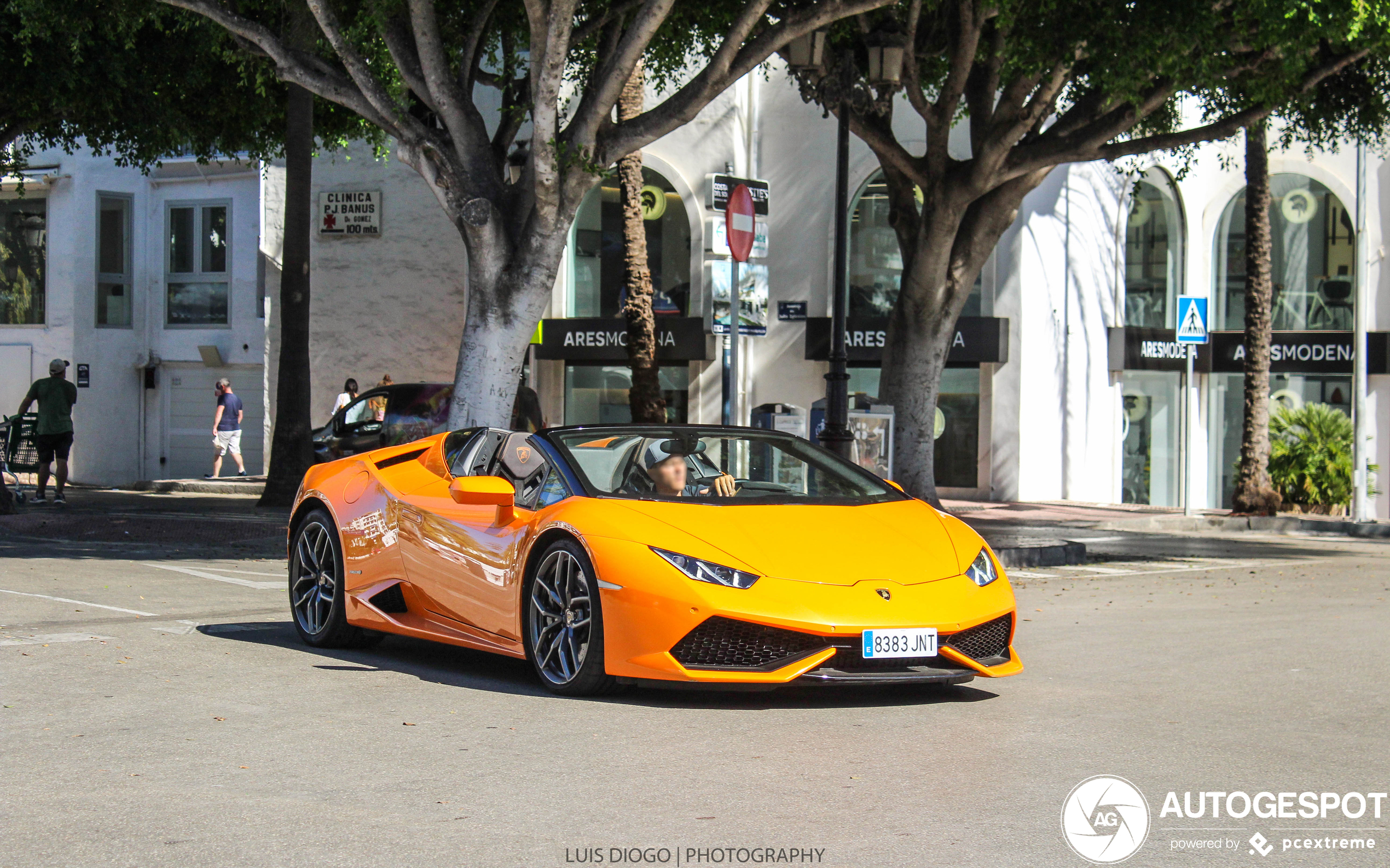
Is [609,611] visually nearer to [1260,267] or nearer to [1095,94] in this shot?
[1095,94]

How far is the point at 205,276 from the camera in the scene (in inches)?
1272

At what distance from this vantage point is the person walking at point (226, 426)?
28844mm

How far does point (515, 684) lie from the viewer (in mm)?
7281

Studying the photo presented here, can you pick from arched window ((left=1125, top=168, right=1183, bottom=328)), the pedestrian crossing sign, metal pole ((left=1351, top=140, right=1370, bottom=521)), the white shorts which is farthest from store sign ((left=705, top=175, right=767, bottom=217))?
the white shorts

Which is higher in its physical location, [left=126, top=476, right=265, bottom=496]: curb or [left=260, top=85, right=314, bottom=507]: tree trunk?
[left=260, top=85, right=314, bottom=507]: tree trunk

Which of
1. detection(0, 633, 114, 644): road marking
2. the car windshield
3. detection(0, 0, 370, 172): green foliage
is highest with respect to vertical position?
detection(0, 0, 370, 172): green foliage

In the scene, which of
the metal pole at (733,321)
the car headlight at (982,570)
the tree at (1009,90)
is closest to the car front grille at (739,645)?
the car headlight at (982,570)

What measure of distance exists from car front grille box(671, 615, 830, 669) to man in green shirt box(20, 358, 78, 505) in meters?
16.2

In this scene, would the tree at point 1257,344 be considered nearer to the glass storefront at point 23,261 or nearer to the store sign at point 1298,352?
the store sign at point 1298,352

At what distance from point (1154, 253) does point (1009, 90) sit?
12.8 metres

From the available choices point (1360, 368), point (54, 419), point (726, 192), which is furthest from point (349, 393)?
point (1360, 368)

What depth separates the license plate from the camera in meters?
6.29

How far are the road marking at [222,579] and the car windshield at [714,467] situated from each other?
5.03m
